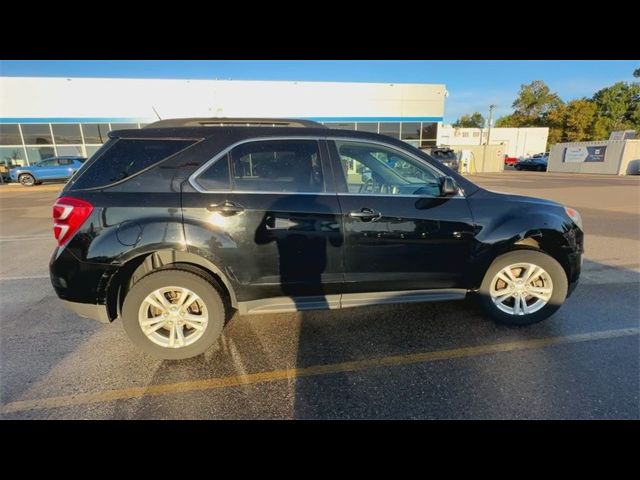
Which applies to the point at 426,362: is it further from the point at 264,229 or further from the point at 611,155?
the point at 611,155

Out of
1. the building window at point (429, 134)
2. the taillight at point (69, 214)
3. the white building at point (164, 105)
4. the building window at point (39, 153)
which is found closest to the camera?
the taillight at point (69, 214)

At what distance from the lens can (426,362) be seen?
2.63 meters

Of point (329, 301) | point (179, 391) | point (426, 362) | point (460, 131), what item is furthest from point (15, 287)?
point (460, 131)

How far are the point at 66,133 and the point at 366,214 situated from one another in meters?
25.5

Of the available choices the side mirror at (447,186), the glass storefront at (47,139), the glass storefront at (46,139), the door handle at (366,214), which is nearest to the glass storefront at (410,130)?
the glass storefront at (47,139)

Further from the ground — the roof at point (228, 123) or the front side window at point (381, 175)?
the roof at point (228, 123)

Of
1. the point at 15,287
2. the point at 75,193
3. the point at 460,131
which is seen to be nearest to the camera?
the point at 75,193

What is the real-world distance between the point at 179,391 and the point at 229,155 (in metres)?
1.86

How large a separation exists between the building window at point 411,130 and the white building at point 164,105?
68 millimetres

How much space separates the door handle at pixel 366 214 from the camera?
2.72 metres

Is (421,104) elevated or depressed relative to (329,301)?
elevated

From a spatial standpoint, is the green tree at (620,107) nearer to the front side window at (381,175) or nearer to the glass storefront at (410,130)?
the glass storefront at (410,130)

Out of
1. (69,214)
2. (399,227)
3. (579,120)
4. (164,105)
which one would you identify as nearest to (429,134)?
(164,105)

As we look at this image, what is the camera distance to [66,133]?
20.8m
